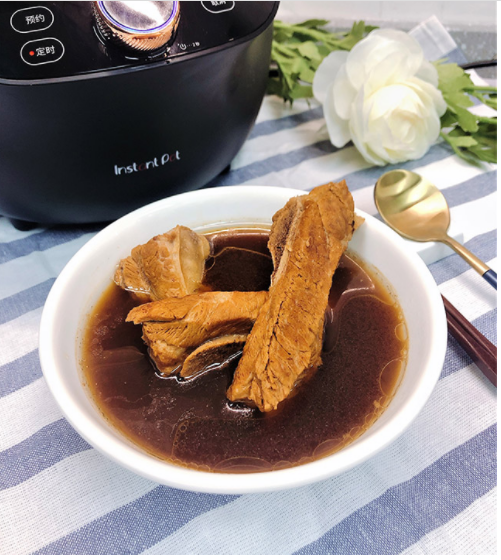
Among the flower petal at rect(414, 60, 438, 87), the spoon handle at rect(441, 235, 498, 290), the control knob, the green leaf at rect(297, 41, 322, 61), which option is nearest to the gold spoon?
the spoon handle at rect(441, 235, 498, 290)

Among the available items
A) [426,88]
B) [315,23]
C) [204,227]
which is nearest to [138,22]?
[204,227]

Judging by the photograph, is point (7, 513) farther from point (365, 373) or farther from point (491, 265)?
point (491, 265)

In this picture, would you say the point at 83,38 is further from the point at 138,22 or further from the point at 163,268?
the point at 163,268

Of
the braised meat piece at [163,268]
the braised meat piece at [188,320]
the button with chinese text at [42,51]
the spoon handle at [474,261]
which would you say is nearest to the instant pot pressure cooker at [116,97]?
the button with chinese text at [42,51]

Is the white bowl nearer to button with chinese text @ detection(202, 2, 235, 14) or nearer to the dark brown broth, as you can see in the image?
the dark brown broth

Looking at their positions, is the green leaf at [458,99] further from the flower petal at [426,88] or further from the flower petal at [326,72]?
the flower petal at [326,72]

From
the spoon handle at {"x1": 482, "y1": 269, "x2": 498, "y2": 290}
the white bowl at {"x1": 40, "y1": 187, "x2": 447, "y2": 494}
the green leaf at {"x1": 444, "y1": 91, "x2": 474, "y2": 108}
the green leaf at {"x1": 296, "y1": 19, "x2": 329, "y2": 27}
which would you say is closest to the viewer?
the white bowl at {"x1": 40, "y1": 187, "x2": 447, "y2": 494}

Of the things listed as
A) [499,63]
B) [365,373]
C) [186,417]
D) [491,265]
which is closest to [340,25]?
[499,63]
